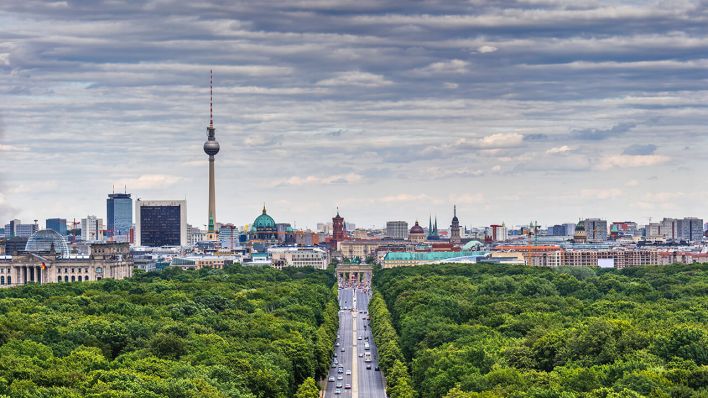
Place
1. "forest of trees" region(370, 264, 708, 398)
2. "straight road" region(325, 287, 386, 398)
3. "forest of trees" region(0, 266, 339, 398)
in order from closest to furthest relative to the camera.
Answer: "forest of trees" region(370, 264, 708, 398) < "forest of trees" region(0, 266, 339, 398) < "straight road" region(325, 287, 386, 398)

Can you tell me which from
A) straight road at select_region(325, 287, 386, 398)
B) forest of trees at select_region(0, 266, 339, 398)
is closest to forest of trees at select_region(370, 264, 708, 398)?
straight road at select_region(325, 287, 386, 398)

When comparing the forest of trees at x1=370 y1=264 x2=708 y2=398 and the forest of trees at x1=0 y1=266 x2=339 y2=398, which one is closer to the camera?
the forest of trees at x1=370 y1=264 x2=708 y2=398

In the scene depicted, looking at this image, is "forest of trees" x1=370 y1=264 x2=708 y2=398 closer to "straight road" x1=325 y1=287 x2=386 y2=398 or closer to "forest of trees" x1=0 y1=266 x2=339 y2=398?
"straight road" x1=325 y1=287 x2=386 y2=398

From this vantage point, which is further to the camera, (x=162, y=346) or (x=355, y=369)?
(x=355, y=369)

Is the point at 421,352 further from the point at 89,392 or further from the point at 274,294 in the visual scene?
the point at 274,294

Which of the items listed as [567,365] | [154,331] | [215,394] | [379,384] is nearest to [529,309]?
[379,384]

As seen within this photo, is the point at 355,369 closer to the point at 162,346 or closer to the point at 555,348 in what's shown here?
the point at 162,346

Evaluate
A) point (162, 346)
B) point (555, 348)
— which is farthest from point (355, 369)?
point (555, 348)

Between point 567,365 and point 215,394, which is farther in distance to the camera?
point 567,365

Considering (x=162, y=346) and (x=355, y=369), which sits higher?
(x=162, y=346)
